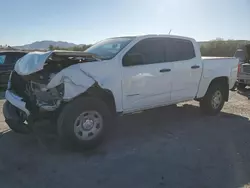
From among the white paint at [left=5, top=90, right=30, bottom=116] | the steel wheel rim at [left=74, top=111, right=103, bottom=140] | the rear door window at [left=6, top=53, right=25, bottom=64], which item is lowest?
the steel wheel rim at [left=74, top=111, right=103, bottom=140]

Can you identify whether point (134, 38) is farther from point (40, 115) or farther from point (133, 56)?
point (40, 115)

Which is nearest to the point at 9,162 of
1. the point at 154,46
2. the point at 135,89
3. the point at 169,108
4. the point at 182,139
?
the point at 135,89

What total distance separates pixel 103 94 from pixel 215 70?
11.1ft

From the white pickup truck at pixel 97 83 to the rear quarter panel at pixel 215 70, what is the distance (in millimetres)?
273

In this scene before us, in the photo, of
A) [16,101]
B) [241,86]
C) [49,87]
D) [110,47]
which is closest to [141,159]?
[49,87]

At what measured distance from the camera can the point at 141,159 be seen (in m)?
4.42

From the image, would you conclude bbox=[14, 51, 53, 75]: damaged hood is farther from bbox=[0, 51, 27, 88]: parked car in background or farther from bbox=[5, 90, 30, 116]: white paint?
bbox=[0, 51, 27, 88]: parked car in background

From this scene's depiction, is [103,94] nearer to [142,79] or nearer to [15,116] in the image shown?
[142,79]

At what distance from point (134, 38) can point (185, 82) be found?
1607 mm

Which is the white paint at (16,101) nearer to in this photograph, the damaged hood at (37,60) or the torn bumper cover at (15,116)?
the torn bumper cover at (15,116)

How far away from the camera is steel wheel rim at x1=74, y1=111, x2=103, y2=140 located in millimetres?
4578

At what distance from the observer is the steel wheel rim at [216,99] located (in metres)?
7.15

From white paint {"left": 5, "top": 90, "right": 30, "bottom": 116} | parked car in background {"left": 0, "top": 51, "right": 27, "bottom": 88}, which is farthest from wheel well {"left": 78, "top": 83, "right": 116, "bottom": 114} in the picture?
parked car in background {"left": 0, "top": 51, "right": 27, "bottom": 88}

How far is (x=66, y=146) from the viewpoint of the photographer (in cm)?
466
